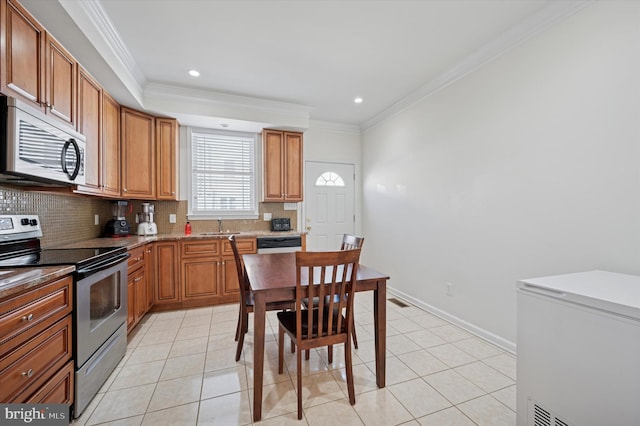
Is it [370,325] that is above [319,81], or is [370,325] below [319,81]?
below

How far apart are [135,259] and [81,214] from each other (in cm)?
77

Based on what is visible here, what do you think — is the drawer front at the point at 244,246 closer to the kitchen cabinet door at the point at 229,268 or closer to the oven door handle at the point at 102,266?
the kitchen cabinet door at the point at 229,268

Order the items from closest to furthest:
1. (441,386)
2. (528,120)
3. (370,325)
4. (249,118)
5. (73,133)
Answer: (441,386), (73,133), (528,120), (370,325), (249,118)

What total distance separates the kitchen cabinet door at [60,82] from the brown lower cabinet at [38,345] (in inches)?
53.1

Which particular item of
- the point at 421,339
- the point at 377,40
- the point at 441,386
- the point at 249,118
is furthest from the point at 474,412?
the point at 249,118

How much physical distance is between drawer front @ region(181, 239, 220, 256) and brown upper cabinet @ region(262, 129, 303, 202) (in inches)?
40.7

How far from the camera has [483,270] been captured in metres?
2.65

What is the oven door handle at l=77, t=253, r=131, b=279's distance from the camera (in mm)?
1633

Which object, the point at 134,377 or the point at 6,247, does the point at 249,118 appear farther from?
the point at 134,377

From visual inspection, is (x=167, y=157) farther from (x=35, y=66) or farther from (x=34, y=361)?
(x=34, y=361)

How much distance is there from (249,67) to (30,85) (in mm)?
1810

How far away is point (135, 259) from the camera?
2723mm

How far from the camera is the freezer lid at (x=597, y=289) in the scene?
1.19m

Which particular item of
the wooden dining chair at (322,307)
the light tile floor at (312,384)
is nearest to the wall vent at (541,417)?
the light tile floor at (312,384)
